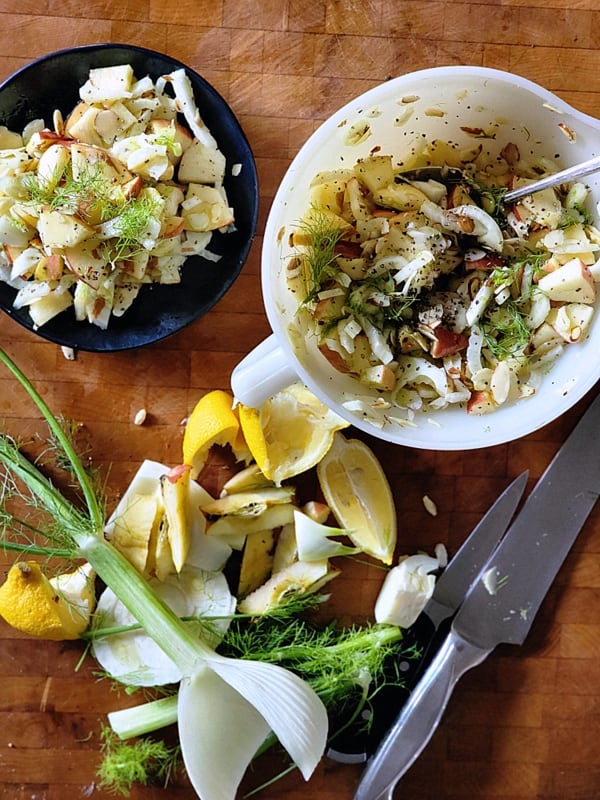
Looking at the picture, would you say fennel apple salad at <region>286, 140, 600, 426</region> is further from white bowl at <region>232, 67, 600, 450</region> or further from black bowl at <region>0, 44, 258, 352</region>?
black bowl at <region>0, 44, 258, 352</region>

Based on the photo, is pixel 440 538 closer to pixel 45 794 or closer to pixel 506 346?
pixel 506 346

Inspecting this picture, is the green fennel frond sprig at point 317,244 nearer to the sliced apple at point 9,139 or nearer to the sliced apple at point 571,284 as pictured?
the sliced apple at point 571,284

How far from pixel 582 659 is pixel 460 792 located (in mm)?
274

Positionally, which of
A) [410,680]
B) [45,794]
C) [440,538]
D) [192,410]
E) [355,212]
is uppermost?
[355,212]

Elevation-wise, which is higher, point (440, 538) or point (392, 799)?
point (440, 538)

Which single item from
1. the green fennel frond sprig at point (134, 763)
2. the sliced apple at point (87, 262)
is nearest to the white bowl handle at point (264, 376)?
the sliced apple at point (87, 262)

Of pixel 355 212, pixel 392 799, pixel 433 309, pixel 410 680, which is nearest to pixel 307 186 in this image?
pixel 355 212

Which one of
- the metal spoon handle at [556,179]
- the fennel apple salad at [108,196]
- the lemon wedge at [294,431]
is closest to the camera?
the metal spoon handle at [556,179]

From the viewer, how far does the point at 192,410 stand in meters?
1.19

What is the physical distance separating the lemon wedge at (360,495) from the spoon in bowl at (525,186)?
1.25 ft

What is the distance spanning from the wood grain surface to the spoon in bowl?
0.58 ft

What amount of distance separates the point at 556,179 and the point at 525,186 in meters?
0.07

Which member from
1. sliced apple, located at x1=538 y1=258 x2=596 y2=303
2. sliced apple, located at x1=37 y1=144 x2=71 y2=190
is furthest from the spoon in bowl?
sliced apple, located at x1=37 y1=144 x2=71 y2=190

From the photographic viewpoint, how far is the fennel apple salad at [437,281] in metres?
1.03
